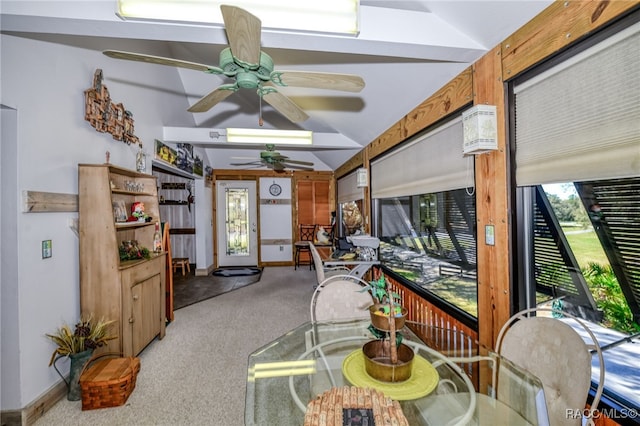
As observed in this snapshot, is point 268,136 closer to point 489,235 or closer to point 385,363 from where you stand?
point 489,235

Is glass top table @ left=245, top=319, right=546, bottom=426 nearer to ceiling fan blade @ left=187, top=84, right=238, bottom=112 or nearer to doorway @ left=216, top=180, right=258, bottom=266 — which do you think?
ceiling fan blade @ left=187, top=84, right=238, bottom=112

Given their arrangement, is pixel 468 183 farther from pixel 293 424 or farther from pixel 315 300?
pixel 293 424

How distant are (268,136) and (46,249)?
2.34 meters

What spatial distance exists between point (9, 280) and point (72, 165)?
0.97 metres

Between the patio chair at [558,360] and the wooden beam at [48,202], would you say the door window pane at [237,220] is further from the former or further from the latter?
the patio chair at [558,360]

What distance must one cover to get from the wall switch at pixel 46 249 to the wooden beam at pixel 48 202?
234 millimetres

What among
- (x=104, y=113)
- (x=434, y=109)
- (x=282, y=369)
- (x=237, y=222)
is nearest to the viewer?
(x=282, y=369)

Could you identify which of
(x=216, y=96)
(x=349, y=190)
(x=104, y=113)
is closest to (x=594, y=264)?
(x=216, y=96)

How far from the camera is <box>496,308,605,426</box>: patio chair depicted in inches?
39.8

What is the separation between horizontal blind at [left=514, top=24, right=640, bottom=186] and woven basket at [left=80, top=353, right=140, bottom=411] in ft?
9.82

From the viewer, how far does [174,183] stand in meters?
6.60

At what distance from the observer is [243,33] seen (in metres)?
1.29

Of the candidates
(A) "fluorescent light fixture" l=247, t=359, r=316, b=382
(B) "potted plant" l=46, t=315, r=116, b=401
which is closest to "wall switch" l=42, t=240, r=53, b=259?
(B) "potted plant" l=46, t=315, r=116, b=401

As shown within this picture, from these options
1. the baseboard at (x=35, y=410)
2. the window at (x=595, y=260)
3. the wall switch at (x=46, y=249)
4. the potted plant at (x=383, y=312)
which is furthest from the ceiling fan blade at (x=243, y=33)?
the baseboard at (x=35, y=410)
